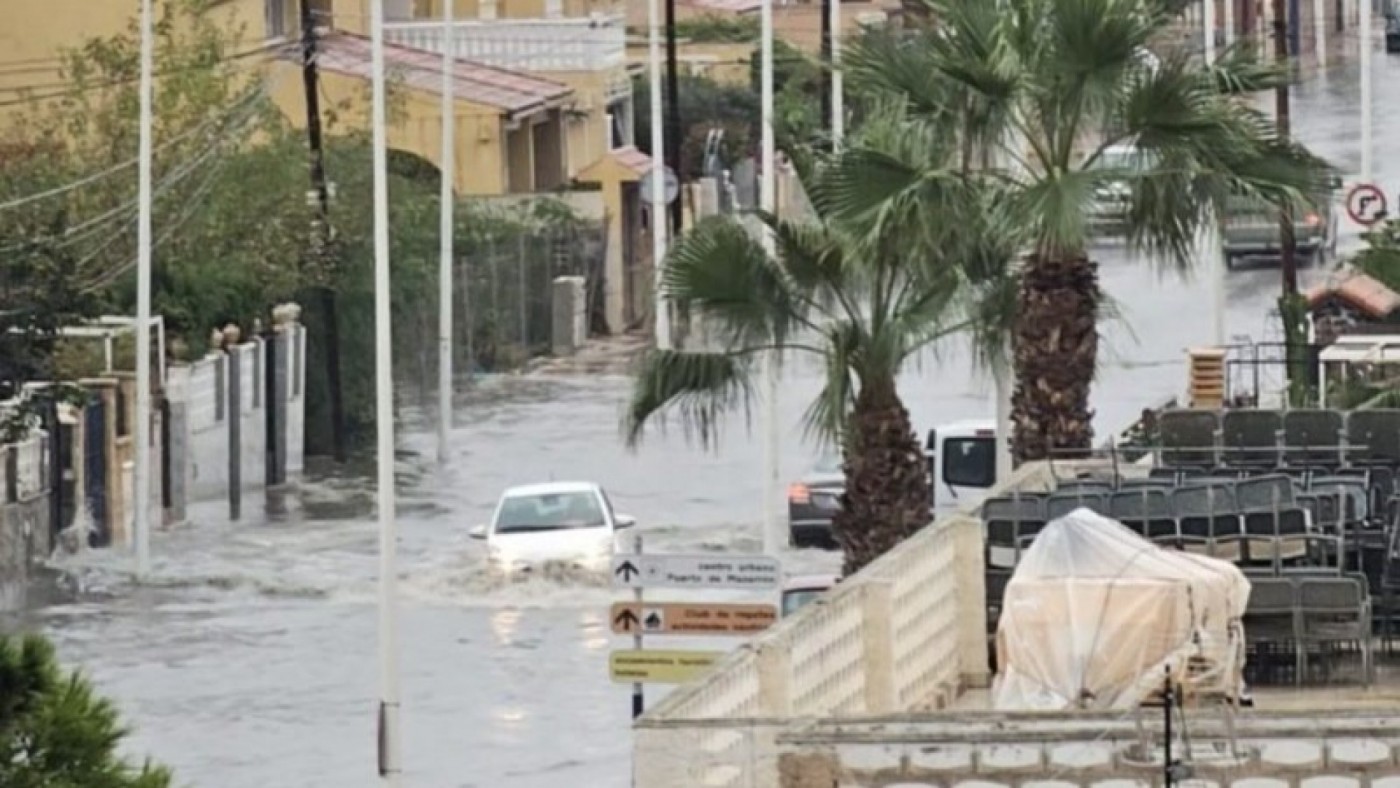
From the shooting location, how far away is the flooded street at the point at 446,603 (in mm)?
33094

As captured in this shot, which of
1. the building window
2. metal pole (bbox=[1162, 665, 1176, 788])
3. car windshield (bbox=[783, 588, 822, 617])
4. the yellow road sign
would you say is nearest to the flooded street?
car windshield (bbox=[783, 588, 822, 617])

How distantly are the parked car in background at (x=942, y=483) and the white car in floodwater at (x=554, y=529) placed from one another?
1.98 m

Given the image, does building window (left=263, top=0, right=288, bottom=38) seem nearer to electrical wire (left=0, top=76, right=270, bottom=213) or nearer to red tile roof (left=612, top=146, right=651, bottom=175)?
red tile roof (left=612, top=146, right=651, bottom=175)

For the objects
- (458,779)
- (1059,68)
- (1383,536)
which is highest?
(1059,68)

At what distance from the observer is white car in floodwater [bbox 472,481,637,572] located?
1634 inches

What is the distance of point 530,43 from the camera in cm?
7244

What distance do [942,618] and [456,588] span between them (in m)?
20.6

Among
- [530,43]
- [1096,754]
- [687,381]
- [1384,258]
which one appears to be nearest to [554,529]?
[1384,258]

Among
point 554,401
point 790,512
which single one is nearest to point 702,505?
point 790,512

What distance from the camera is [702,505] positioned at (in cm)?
4822

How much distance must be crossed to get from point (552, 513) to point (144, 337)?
5.35 m

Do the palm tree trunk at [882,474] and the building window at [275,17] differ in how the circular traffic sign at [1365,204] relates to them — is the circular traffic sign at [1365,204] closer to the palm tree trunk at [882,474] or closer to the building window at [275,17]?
the building window at [275,17]

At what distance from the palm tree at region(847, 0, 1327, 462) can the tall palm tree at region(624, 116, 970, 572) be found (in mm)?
282

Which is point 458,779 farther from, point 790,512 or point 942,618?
point 790,512
